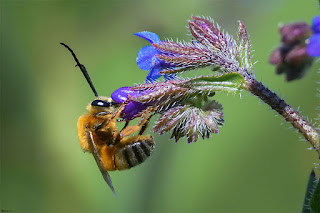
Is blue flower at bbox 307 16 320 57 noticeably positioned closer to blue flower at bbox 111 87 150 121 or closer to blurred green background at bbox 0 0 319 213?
blue flower at bbox 111 87 150 121

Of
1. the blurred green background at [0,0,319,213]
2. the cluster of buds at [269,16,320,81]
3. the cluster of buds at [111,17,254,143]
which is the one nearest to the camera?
the cluster of buds at [111,17,254,143]

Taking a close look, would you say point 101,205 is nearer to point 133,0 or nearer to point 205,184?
point 205,184

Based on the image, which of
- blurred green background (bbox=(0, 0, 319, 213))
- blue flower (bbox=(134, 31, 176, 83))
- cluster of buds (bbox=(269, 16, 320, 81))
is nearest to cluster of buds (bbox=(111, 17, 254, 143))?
blue flower (bbox=(134, 31, 176, 83))

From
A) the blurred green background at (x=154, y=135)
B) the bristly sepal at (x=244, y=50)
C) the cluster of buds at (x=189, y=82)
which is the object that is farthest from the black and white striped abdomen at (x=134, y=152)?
the blurred green background at (x=154, y=135)

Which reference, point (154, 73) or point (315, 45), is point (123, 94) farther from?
point (315, 45)

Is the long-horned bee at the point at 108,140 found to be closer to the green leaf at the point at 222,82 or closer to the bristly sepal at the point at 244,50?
the green leaf at the point at 222,82

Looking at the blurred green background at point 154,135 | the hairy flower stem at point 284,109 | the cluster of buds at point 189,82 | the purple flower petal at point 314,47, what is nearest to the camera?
the purple flower petal at point 314,47
